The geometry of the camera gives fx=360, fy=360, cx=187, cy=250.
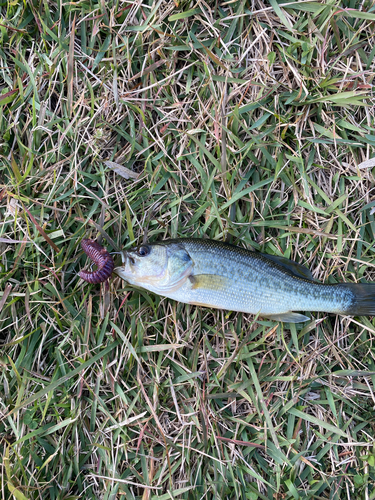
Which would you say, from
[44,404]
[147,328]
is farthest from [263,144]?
[44,404]

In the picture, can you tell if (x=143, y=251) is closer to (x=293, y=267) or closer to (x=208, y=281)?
(x=208, y=281)

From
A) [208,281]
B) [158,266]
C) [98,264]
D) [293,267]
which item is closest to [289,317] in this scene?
[293,267]

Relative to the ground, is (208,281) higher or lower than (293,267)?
lower

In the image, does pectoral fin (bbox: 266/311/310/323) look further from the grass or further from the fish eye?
the fish eye

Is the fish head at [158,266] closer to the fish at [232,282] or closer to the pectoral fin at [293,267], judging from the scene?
the fish at [232,282]

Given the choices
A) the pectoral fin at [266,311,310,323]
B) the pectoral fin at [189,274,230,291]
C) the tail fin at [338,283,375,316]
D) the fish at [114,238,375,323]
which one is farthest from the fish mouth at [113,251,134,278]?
the tail fin at [338,283,375,316]

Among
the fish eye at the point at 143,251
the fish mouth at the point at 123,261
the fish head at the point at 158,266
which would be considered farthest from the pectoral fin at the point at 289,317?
the fish mouth at the point at 123,261
